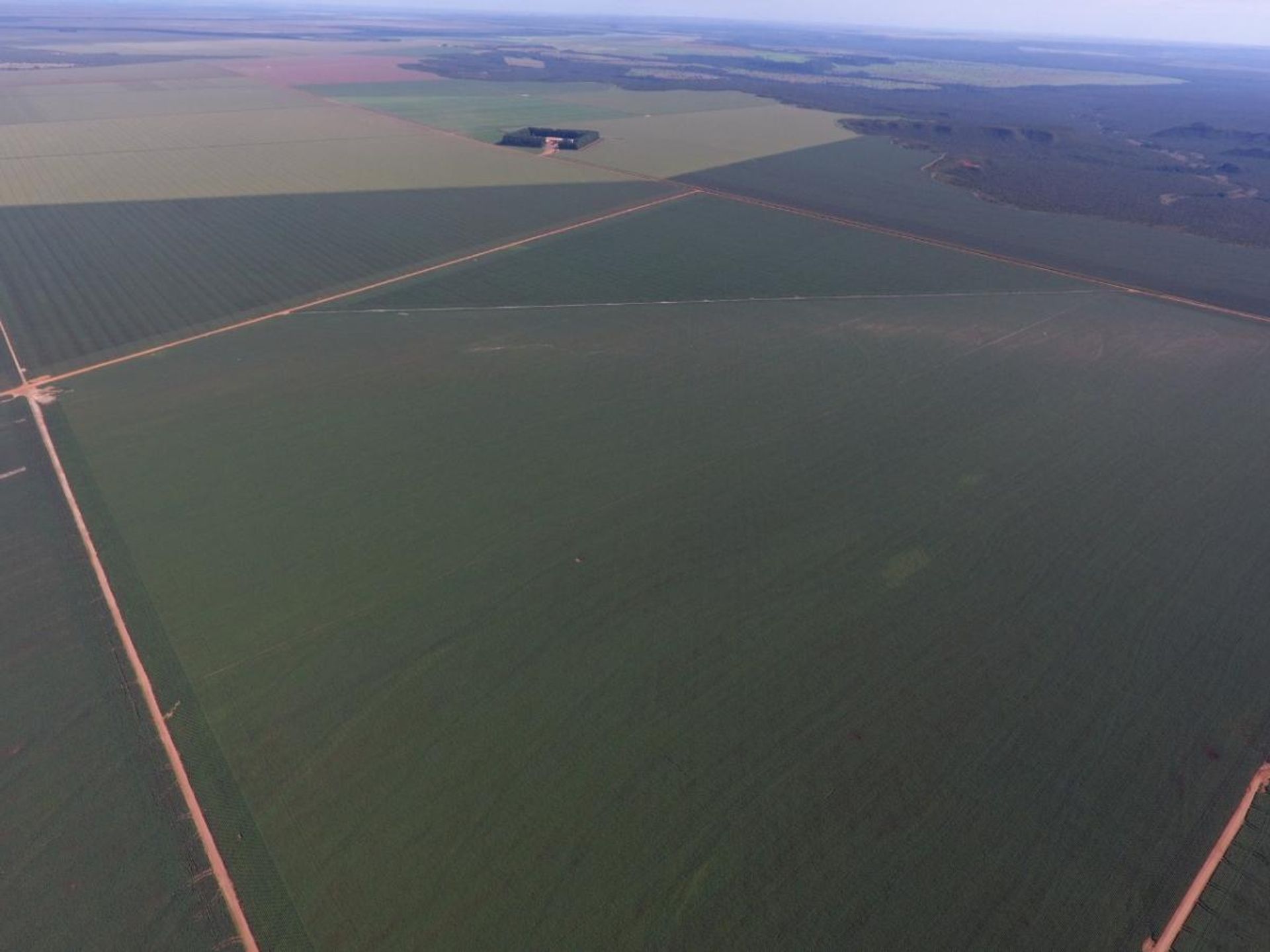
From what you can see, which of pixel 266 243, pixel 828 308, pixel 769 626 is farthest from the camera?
pixel 266 243

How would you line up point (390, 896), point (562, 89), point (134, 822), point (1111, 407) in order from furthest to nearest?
1. point (562, 89)
2. point (1111, 407)
3. point (134, 822)
4. point (390, 896)

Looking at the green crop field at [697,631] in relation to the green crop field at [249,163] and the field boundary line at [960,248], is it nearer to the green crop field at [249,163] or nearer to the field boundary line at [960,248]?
the field boundary line at [960,248]

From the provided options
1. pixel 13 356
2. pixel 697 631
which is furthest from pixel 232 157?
pixel 697 631

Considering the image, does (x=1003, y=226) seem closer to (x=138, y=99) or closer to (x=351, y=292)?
(x=351, y=292)

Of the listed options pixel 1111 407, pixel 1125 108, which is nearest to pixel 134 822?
pixel 1111 407

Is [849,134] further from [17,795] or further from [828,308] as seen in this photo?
[17,795]

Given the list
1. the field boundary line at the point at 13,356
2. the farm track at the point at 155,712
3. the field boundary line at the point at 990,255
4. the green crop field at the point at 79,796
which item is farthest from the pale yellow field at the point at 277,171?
the green crop field at the point at 79,796
